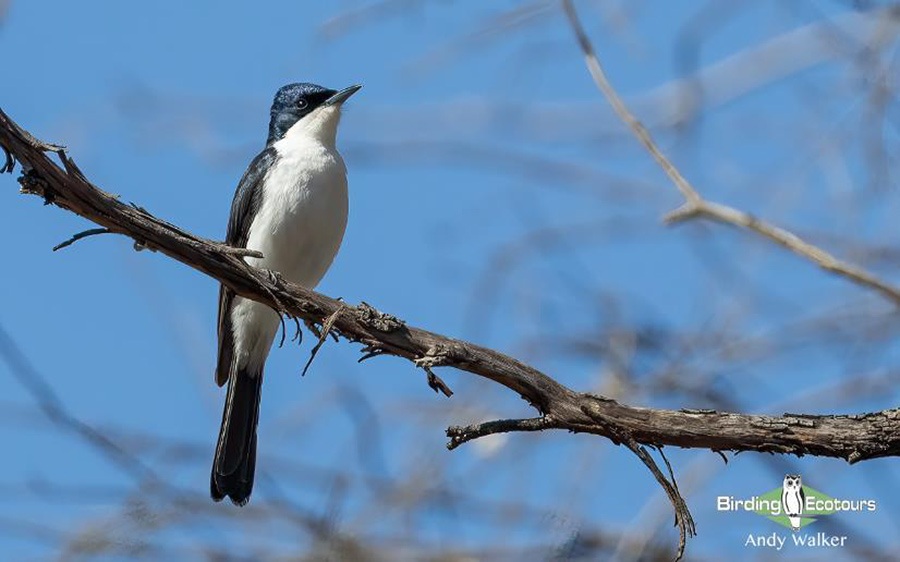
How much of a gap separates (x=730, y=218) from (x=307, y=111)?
3700 millimetres

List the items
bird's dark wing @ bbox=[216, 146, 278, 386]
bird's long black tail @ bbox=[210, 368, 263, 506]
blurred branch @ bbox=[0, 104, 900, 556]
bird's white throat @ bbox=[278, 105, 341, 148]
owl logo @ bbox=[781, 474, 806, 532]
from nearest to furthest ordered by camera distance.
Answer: blurred branch @ bbox=[0, 104, 900, 556] < owl logo @ bbox=[781, 474, 806, 532] < bird's long black tail @ bbox=[210, 368, 263, 506] < bird's dark wing @ bbox=[216, 146, 278, 386] < bird's white throat @ bbox=[278, 105, 341, 148]

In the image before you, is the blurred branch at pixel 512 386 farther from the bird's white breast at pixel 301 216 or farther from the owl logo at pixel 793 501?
the bird's white breast at pixel 301 216

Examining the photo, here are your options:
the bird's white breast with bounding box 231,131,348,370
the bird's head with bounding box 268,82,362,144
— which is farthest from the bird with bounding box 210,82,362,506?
the bird's head with bounding box 268,82,362,144

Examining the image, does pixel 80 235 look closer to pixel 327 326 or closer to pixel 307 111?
pixel 327 326

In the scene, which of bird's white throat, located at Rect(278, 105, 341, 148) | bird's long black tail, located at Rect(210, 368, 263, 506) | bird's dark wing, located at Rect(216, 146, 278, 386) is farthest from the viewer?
bird's white throat, located at Rect(278, 105, 341, 148)

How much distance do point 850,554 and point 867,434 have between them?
111cm

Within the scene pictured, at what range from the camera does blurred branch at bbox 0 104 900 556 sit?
348 centimetres

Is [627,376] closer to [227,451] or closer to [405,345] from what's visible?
[405,345]

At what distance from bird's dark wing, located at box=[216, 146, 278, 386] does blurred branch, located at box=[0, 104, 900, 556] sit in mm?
2381

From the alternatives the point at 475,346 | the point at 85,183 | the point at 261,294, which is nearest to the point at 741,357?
the point at 475,346

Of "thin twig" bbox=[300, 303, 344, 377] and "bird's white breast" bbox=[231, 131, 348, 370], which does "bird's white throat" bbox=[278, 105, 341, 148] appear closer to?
"bird's white breast" bbox=[231, 131, 348, 370]

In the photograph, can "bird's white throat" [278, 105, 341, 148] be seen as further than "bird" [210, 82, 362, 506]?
Yes

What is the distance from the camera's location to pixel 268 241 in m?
5.96

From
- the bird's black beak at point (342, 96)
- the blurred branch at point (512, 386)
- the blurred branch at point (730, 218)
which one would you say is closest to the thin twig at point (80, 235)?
the blurred branch at point (512, 386)
